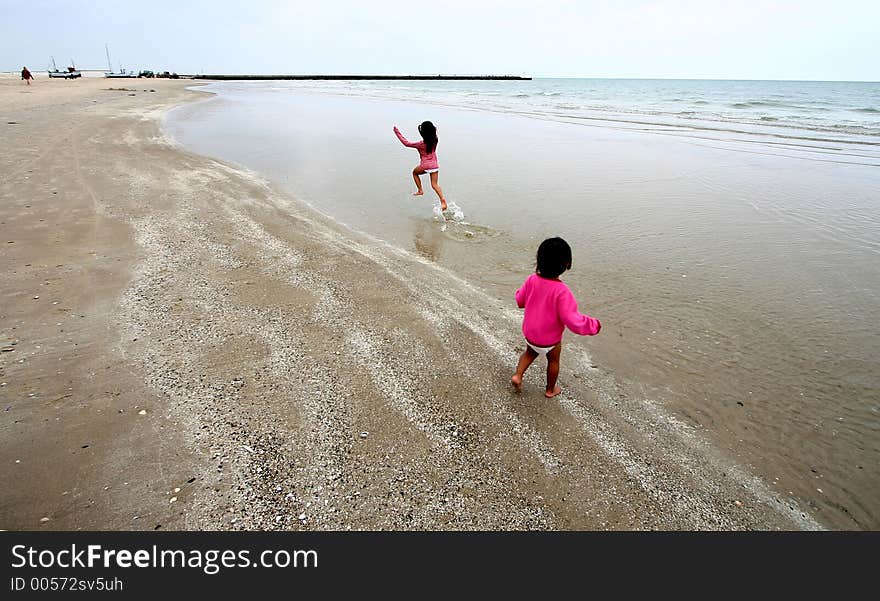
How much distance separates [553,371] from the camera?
11.4 feet

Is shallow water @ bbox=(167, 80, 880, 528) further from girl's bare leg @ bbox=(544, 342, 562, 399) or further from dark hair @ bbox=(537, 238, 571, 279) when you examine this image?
dark hair @ bbox=(537, 238, 571, 279)

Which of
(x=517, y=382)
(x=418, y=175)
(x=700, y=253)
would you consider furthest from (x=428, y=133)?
(x=517, y=382)

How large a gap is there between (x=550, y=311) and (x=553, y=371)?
1.67ft

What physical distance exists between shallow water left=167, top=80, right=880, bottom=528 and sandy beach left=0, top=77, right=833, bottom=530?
0.45 m

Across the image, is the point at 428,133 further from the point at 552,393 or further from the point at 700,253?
the point at 552,393

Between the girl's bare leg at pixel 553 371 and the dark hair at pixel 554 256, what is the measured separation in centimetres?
61

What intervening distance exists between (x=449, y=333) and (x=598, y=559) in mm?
2388

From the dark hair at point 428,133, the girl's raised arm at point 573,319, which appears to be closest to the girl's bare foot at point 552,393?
the girl's raised arm at point 573,319

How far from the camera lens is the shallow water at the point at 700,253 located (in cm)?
337

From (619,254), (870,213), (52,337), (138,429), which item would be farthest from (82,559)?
(870,213)

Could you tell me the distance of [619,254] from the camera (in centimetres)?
647

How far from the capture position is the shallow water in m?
3.37

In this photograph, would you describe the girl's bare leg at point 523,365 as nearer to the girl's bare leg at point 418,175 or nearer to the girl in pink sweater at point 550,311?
the girl in pink sweater at point 550,311

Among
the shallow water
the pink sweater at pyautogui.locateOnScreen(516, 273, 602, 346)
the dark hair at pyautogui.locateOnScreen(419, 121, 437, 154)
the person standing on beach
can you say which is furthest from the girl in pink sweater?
the dark hair at pyautogui.locateOnScreen(419, 121, 437, 154)
